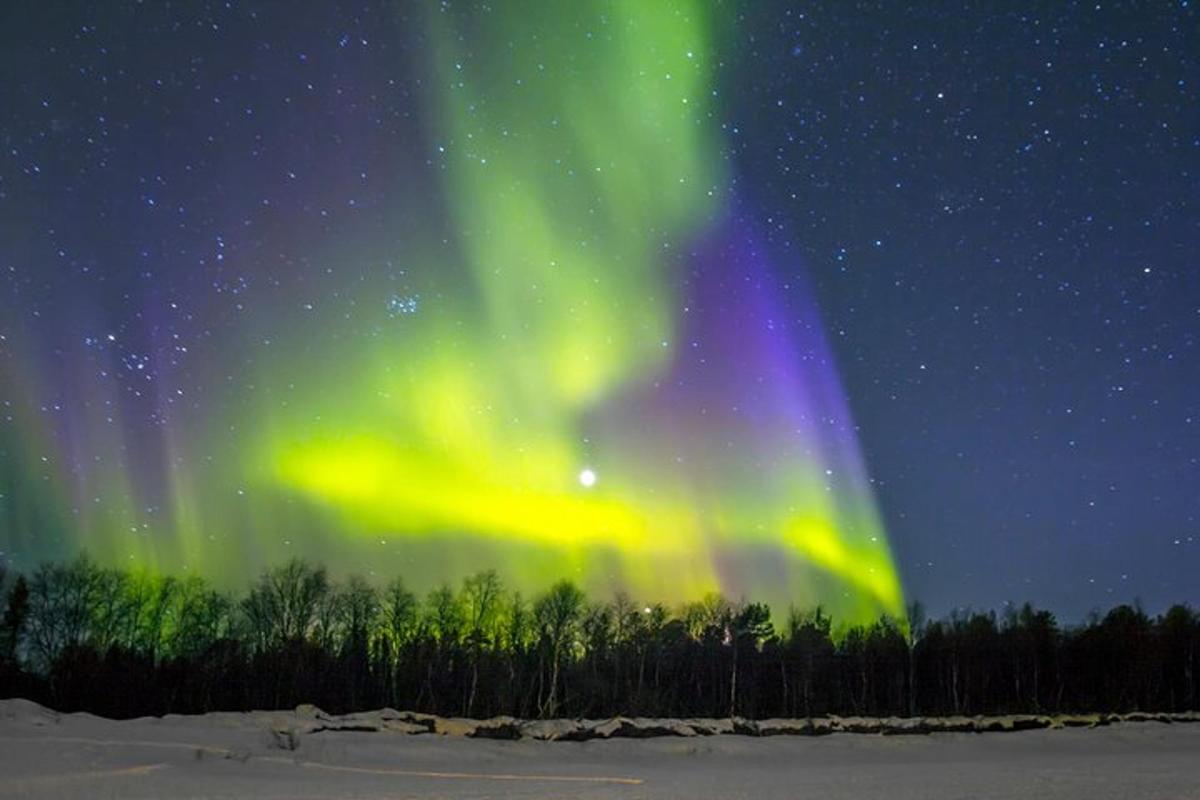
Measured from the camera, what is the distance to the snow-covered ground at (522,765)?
16891 millimetres

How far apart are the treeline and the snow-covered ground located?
20.8 m

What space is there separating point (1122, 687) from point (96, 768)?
7587cm

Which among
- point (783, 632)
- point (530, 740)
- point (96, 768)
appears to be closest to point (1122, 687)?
point (783, 632)

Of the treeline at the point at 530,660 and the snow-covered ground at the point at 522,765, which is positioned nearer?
the snow-covered ground at the point at 522,765

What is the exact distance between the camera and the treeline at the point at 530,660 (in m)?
59.6

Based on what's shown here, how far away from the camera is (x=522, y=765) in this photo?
26578mm

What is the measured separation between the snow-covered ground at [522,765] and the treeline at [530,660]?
68.4ft

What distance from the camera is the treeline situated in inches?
2345

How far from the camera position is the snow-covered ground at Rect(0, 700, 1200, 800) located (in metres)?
16.9

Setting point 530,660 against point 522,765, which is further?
point 530,660

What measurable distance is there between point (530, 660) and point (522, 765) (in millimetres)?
46057

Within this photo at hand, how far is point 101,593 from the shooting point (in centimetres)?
6912

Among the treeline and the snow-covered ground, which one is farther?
the treeline

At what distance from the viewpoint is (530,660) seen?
7144cm
